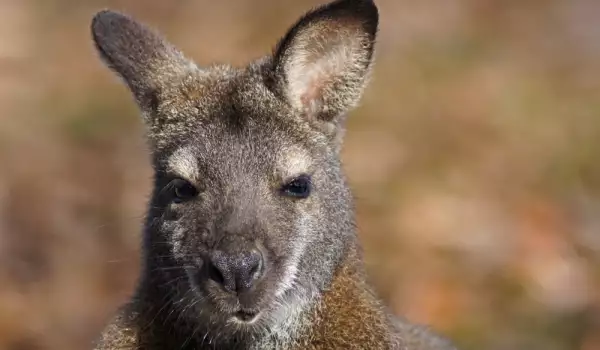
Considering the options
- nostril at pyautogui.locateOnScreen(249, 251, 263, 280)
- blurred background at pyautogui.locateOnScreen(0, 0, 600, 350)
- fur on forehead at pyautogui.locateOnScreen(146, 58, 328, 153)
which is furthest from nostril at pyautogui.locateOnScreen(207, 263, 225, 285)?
blurred background at pyautogui.locateOnScreen(0, 0, 600, 350)

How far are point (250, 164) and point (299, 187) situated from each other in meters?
0.30

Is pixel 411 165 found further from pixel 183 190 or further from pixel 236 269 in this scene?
pixel 236 269

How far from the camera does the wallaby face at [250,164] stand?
695 cm

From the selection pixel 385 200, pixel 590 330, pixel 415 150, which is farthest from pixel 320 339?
pixel 415 150

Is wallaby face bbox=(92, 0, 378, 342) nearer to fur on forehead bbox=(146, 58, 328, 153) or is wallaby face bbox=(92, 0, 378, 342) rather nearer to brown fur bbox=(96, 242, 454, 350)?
fur on forehead bbox=(146, 58, 328, 153)

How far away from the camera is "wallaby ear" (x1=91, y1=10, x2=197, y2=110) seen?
793 centimetres

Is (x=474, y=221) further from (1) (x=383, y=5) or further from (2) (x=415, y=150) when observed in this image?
(1) (x=383, y=5)

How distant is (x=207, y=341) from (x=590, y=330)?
15.5ft

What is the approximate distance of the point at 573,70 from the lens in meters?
17.4

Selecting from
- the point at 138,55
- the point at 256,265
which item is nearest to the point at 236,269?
the point at 256,265

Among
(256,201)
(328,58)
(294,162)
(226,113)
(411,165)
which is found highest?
(411,165)

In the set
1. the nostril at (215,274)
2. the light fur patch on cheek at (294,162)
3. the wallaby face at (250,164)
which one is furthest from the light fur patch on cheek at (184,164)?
the nostril at (215,274)

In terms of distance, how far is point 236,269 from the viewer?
22.0 feet

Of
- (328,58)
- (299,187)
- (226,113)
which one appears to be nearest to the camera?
(299,187)
